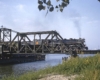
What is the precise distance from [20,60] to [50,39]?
27401 mm

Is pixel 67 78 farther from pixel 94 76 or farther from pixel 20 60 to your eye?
pixel 20 60

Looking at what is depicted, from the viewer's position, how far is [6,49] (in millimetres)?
78750

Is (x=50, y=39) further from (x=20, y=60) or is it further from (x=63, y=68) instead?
(x=63, y=68)

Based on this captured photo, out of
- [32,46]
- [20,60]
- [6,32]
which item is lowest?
[20,60]

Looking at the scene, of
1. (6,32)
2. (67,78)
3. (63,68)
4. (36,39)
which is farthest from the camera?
(6,32)

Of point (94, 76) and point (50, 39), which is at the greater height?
point (50, 39)

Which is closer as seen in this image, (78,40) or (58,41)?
(78,40)

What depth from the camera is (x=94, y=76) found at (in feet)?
23.9

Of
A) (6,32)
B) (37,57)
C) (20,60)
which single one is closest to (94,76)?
(20,60)

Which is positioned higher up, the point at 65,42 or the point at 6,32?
the point at 6,32

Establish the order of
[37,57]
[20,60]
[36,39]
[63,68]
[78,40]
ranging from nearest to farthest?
1. [63,68]
2. [78,40]
3. [36,39]
4. [20,60]
5. [37,57]

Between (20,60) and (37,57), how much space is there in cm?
1858

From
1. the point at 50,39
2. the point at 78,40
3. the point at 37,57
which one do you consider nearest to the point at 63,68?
the point at 78,40

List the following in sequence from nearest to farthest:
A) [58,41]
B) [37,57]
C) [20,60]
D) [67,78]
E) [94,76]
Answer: [94,76], [67,78], [58,41], [20,60], [37,57]
